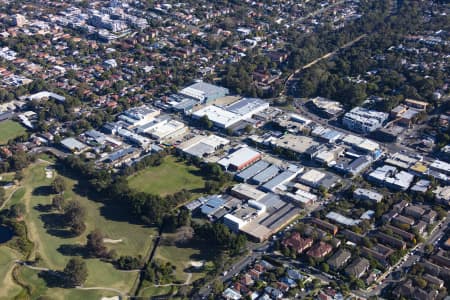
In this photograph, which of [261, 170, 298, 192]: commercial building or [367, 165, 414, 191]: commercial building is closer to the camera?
[367, 165, 414, 191]: commercial building

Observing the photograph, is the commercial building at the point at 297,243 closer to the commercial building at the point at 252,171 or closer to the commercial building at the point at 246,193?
the commercial building at the point at 246,193

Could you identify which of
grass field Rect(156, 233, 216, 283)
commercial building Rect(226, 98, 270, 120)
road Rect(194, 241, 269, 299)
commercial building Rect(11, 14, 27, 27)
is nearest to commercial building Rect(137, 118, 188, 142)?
commercial building Rect(226, 98, 270, 120)

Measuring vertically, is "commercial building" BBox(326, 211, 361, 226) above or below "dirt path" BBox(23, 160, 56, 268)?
above

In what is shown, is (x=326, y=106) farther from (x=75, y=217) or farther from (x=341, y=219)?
(x=75, y=217)

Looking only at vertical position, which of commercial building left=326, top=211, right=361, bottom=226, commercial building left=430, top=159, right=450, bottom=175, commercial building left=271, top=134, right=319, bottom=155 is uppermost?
commercial building left=430, top=159, right=450, bottom=175

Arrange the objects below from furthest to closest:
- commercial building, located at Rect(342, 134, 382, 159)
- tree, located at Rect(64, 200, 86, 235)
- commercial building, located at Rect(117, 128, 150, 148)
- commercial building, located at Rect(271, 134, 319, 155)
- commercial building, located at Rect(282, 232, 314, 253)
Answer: commercial building, located at Rect(117, 128, 150, 148)
commercial building, located at Rect(271, 134, 319, 155)
commercial building, located at Rect(342, 134, 382, 159)
tree, located at Rect(64, 200, 86, 235)
commercial building, located at Rect(282, 232, 314, 253)

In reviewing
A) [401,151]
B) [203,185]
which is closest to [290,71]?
[401,151]

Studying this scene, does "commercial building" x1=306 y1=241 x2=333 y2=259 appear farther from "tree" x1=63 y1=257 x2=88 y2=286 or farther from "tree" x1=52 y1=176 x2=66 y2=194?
"tree" x1=52 y1=176 x2=66 y2=194

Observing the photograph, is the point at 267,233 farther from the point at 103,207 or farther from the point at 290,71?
the point at 290,71
